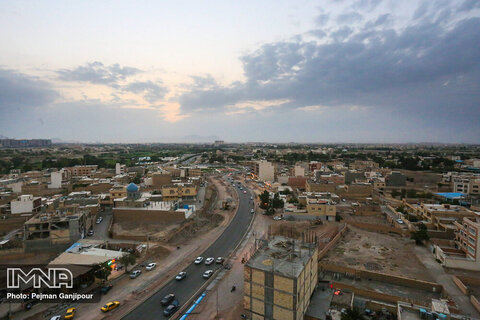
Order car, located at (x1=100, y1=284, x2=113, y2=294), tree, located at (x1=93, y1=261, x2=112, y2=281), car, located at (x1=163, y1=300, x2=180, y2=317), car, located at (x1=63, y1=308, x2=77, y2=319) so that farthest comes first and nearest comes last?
1. tree, located at (x1=93, y1=261, x2=112, y2=281)
2. car, located at (x1=100, y1=284, x2=113, y2=294)
3. car, located at (x1=163, y1=300, x2=180, y2=317)
4. car, located at (x1=63, y1=308, x2=77, y2=319)

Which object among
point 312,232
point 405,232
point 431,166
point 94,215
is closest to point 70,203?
point 94,215

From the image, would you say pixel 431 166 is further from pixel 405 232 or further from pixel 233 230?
pixel 233 230

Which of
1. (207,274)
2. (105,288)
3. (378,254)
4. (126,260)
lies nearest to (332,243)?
(378,254)

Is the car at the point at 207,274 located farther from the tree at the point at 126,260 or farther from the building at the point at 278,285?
the building at the point at 278,285

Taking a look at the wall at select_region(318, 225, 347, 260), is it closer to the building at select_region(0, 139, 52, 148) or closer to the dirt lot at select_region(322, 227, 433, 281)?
the dirt lot at select_region(322, 227, 433, 281)

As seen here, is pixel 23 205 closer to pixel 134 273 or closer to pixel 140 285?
pixel 134 273

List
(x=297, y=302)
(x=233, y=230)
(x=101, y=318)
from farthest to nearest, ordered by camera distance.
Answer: (x=233, y=230)
(x=101, y=318)
(x=297, y=302)

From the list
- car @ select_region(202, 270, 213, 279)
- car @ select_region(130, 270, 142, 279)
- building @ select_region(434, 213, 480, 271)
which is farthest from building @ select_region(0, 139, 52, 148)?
building @ select_region(434, 213, 480, 271)
